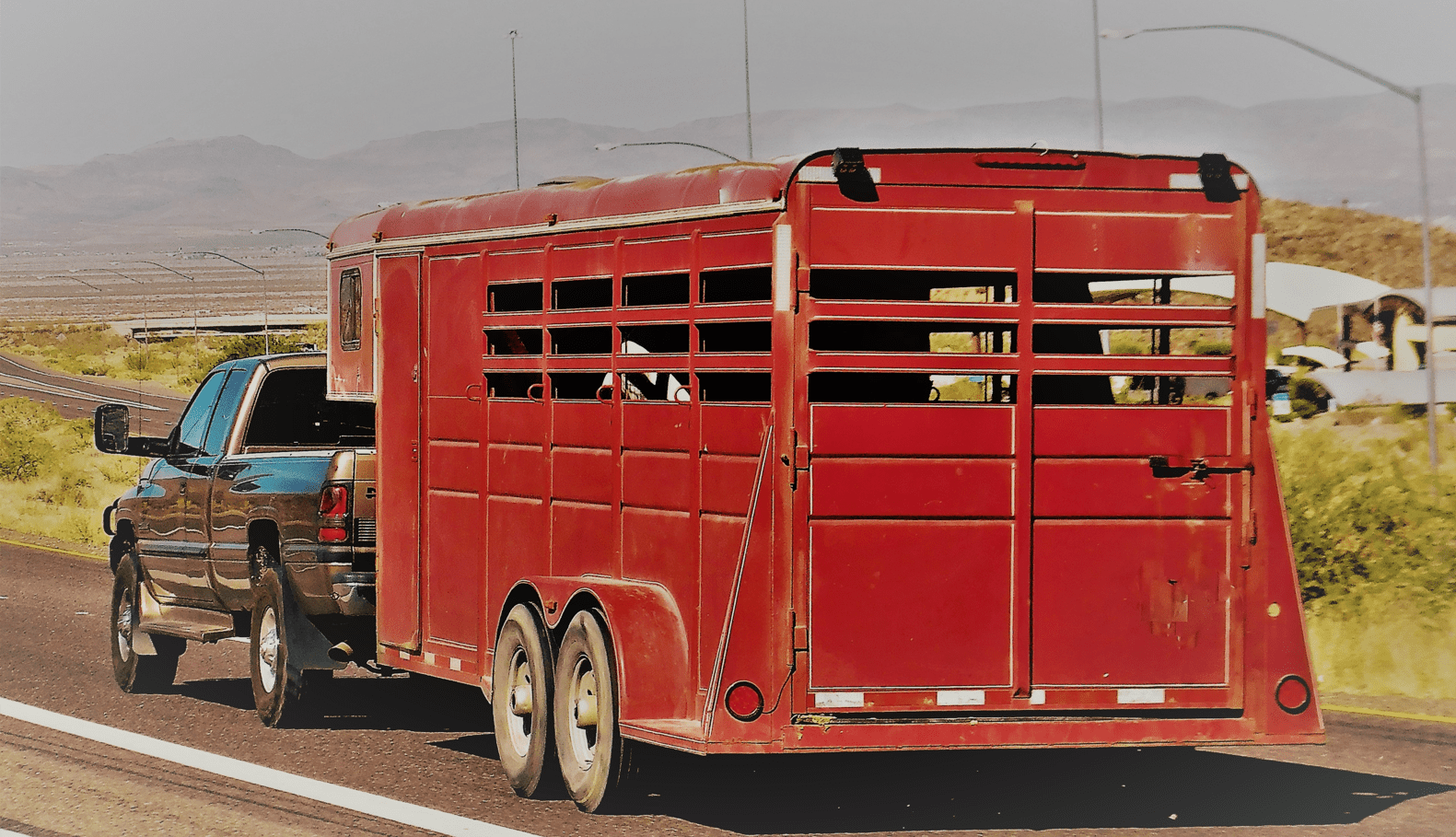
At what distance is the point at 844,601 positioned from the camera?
8570 mm

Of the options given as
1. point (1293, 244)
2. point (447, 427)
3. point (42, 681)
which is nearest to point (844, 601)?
point (447, 427)

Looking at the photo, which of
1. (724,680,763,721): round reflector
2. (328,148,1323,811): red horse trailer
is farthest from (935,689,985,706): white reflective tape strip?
(724,680,763,721): round reflector

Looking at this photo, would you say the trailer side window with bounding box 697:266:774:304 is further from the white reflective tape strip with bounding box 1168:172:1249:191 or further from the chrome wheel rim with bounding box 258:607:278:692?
the chrome wheel rim with bounding box 258:607:278:692

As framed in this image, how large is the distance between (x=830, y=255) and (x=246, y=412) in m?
6.32

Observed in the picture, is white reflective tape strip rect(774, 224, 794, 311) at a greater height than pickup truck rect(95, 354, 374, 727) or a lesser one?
greater

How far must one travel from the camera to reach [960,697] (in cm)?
866

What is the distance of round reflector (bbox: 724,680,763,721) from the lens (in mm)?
8438

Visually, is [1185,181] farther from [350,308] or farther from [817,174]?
[350,308]

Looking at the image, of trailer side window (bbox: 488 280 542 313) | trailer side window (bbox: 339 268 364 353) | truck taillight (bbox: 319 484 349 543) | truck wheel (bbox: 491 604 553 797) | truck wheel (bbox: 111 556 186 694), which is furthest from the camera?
truck wheel (bbox: 111 556 186 694)

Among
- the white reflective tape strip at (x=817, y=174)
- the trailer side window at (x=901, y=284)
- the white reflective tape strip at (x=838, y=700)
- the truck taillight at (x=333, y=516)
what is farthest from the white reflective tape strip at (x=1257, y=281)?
the truck taillight at (x=333, y=516)

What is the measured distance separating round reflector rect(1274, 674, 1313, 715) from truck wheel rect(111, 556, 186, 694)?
8575 millimetres

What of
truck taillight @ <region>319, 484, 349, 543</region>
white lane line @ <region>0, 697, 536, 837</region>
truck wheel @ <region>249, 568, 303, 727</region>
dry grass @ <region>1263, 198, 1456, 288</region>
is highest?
dry grass @ <region>1263, 198, 1456, 288</region>

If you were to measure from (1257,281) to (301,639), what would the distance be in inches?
261

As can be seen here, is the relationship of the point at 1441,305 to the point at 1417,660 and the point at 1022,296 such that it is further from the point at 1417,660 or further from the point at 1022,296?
the point at 1022,296
